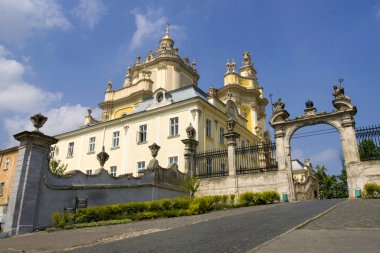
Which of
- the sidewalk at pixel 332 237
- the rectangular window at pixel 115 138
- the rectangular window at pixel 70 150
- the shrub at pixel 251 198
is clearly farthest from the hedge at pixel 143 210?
the rectangular window at pixel 70 150

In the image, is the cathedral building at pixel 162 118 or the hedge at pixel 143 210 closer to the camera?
the hedge at pixel 143 210

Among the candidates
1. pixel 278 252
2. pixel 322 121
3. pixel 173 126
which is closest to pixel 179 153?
pixel 173 126

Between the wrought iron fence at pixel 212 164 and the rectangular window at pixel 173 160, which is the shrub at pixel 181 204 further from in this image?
the rectangular window at pixel 173 160

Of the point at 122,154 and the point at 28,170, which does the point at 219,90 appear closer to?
the point at 122,154

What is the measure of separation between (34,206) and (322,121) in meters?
17.9

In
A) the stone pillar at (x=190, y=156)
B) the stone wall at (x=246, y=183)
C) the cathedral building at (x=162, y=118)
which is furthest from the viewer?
the cathedral building at (x=162, y=118)

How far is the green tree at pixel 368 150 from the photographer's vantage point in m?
19.3

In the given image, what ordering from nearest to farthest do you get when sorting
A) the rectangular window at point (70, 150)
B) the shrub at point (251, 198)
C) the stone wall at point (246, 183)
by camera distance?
the shrub at point (251, 198) < the stone wall at point (246, 183) < the rectangular window at point (70, 150)

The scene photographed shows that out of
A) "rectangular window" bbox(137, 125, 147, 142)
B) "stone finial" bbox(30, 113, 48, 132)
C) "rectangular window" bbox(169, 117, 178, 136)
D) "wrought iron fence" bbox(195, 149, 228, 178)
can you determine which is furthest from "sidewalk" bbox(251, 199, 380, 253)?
"rectangular window" bbox(137, 125, 147, 142)

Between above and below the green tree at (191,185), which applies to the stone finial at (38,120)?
above

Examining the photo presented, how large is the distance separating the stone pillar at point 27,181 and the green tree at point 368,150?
59.4ft

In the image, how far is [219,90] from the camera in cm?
4644

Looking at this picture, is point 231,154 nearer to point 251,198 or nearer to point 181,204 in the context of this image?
point 251,198

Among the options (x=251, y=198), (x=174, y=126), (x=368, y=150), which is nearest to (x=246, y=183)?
(x=251, y=198)
